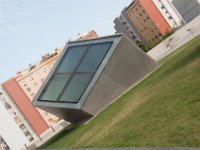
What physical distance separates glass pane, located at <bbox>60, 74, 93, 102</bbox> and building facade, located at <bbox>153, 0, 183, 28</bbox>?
88146 mm

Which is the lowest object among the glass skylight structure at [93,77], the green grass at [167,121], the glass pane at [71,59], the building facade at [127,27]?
the green grass at [167,121]

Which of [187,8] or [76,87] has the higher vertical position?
[187,8]

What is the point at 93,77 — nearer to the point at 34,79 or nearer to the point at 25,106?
the point at 25,106

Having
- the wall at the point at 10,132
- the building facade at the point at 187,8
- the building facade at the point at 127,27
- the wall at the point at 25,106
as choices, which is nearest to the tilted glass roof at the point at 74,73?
the wall at the point at 10,132

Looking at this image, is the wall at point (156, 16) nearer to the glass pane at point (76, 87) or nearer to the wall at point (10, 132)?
the wall at point (10, 132)

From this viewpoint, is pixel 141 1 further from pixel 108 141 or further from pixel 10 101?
pixel 108 141

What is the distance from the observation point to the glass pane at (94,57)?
18047 millimetres

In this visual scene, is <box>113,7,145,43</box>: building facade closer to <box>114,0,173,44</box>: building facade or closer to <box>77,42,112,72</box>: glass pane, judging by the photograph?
<box>114,0,173,44</box>: building facade

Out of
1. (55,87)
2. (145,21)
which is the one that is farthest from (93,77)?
(145,21)

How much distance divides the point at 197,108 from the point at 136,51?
1129cm

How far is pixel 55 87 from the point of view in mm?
19766

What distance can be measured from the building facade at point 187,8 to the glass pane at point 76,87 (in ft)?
273

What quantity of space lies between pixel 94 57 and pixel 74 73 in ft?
4.25

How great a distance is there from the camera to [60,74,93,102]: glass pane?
57.1ft
